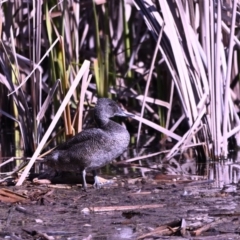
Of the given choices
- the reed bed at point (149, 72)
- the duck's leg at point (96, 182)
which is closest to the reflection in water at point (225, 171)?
the reed bed at point (149, 72)

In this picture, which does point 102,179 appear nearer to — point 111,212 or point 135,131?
point 111,212

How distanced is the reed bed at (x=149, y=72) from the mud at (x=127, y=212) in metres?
0.54

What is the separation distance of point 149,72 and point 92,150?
135cm

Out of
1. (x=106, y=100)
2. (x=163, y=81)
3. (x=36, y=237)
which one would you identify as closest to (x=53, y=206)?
(x=36, y=237)

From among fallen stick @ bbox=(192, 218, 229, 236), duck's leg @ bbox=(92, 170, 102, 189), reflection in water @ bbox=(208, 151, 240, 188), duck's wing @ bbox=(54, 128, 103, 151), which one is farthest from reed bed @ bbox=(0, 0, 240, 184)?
fallen stick @ bbox=(192, 218, 229, 236)

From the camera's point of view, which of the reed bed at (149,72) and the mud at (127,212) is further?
the reed bed at (149,72)

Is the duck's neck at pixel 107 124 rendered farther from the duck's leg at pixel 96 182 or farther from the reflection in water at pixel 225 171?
the reflection in water at pixel 225 171

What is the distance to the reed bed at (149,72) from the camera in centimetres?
665

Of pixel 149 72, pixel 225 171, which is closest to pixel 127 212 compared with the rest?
pixel 225 171

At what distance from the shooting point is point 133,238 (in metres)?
4.25

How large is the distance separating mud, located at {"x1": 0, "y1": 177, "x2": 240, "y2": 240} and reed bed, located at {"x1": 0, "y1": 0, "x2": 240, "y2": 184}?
0.54 m

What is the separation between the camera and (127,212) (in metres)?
4.91

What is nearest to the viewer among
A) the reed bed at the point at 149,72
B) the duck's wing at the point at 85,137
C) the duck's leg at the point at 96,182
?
the duck's leg at the point at 96,182

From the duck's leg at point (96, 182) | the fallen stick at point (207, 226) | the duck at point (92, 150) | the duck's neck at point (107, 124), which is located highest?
the duck's neck at point (107, 124)
